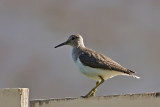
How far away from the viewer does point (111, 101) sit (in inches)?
238

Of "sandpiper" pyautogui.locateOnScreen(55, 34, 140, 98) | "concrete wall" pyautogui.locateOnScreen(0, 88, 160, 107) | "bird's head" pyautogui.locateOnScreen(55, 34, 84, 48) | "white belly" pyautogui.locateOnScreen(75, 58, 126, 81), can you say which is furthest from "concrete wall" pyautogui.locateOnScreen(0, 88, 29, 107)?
"bird's head" pyautogui.locateOnScreen(55, 34, 84, 48)

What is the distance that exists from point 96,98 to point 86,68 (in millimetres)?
2503

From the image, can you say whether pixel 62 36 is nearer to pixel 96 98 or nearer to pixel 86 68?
pixel 86 68

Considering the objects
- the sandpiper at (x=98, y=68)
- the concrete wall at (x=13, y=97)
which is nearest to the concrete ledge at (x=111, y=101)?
the concrete wall at (x=13, y=97)

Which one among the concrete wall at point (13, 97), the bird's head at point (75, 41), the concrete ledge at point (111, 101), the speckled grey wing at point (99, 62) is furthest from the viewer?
the bird's head at point (75, 41)

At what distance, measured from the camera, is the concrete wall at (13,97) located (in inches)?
240

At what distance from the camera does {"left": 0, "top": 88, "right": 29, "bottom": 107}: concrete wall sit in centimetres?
611

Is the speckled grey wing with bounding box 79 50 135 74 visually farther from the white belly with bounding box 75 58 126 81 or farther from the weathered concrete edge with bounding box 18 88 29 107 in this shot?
the weathered concrete edge with bounding box 18 88 29 107

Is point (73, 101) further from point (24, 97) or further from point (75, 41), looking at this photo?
point (75, 41)

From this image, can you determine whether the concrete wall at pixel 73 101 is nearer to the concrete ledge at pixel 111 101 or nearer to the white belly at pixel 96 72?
the concrete ledge at pixel 111 101

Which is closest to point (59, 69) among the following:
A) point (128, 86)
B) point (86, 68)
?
point (128, 86)

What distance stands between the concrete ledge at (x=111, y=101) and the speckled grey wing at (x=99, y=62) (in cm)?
241

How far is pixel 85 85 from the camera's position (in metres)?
14.7

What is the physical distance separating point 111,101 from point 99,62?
2.61 m
